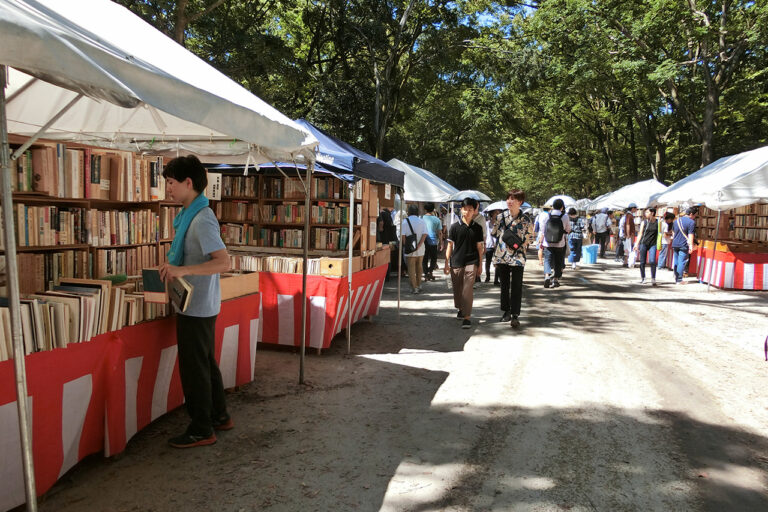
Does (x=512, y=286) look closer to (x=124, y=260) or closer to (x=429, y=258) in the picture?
(x=124, y=260)

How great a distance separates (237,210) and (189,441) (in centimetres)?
490

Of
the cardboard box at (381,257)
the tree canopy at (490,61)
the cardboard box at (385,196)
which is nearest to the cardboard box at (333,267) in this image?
the cardboard box at (381,257)

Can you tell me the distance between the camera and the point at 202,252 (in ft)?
11.7

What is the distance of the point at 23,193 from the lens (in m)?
3.65

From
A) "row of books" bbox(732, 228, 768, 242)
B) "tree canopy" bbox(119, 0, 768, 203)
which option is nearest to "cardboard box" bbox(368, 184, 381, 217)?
"tree canopy" bbox(119, 0, 768, 203)

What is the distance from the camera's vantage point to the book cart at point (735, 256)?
12.2 m

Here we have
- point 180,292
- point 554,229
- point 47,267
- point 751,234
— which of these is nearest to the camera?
point 180,292

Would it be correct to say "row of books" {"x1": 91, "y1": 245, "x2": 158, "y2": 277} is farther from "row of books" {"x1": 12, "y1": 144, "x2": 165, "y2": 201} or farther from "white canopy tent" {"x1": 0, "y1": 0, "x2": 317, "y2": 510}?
"white canopy tent" {"x1": 0, "y1": 0, "x2": 317, "y2": 510}

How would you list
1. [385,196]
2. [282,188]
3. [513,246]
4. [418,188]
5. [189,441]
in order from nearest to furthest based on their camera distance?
[189,441], [513,246], [282,188], [385,196], [418,188]

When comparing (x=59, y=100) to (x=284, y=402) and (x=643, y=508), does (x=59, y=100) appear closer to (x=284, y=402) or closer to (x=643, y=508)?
(x=284, y=402)

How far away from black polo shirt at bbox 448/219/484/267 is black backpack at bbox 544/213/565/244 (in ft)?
14.6

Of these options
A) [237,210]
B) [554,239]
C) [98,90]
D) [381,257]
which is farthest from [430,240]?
[98,90]

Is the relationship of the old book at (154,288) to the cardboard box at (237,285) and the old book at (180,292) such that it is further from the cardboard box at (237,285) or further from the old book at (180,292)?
the cardboard box at (237,285)

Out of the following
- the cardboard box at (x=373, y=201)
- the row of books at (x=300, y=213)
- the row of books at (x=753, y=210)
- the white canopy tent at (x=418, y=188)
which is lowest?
the row of books at (x=300, y=213)
